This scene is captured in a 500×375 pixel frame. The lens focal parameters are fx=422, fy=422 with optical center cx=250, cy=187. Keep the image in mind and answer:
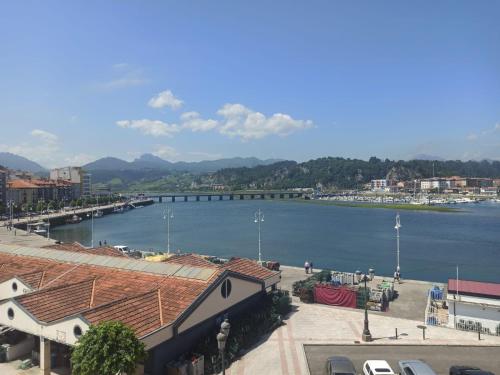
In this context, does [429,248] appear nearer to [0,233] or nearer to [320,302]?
[320,302]

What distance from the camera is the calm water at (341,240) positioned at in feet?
Answer: 178

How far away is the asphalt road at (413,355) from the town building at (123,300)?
4.70 meters

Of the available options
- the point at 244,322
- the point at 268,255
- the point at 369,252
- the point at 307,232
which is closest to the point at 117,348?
the point at 244,322

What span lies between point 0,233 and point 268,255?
140 feet

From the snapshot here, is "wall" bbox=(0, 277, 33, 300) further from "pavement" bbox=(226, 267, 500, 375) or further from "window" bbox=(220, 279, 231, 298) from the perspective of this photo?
"pavement" bbox=(226, 267, 500, 375)

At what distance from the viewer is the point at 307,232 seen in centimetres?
8844

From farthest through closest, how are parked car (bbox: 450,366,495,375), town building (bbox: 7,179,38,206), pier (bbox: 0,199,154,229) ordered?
town building (bbox: 7,179,38,206) → pier (bbox: 0,199,154,229) → parked car (bbox: 450,366,495,375)

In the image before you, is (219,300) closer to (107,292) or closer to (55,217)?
(107,292)

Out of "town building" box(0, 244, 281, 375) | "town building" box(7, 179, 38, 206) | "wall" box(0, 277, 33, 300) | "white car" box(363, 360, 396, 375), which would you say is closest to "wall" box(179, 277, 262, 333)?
"town building" box(0, 244, 281, 375)

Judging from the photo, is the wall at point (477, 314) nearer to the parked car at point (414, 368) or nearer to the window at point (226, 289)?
the parked car at point (414, 368)

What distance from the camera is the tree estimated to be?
1262 cm

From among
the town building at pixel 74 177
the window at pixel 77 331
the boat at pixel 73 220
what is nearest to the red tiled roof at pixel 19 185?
the boat at pixel 73 220

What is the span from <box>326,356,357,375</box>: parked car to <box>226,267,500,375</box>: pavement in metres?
1.17

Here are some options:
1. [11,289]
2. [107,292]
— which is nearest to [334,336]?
[107,292]
